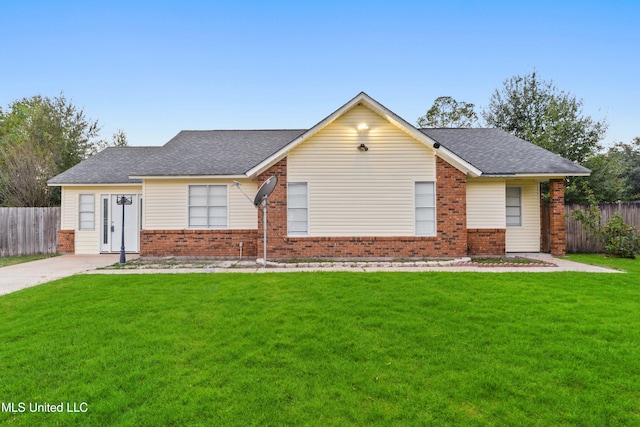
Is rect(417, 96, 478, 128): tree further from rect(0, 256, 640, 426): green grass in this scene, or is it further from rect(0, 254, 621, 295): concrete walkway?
rect(0, 256, 640, 426): green grass

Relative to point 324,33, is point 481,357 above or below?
below

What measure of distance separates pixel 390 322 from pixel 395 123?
7.81 metres

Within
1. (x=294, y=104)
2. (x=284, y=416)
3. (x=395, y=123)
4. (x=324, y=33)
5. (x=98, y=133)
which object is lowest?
(x=284, y=416)

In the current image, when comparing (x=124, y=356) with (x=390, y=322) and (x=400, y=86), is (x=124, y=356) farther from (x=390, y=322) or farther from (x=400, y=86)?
(x=400, y=86)

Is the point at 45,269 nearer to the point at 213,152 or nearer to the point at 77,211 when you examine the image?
the point at 77,211

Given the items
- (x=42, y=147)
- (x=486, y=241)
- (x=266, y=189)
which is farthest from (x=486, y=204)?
(x=42, y=147)

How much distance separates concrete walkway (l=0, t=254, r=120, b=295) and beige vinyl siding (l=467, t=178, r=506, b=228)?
13040mm

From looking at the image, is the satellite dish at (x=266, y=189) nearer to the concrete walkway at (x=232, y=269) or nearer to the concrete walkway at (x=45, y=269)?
the concrete walkway at (x=232, y=269)

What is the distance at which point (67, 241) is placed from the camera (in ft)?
43.2

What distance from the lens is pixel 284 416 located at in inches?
101

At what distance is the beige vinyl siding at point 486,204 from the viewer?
1120cm

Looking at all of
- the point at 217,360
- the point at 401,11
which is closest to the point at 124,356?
the point at 217,360

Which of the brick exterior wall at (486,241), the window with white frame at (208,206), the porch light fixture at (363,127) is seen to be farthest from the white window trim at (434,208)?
the window with white frame at (208,206)

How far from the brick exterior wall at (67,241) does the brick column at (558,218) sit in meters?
19.8
